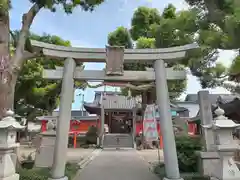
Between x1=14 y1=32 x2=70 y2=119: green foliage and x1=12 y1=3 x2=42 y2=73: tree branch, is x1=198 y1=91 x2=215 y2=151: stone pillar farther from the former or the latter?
x1=14 y1=32 x2=70 y2=119: green foliage

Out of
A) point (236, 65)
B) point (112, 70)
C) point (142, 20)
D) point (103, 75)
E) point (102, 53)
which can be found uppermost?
point (142, 20)

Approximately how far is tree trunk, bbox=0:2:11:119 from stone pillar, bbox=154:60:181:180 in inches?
181

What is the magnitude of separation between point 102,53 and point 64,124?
2443 millimetres

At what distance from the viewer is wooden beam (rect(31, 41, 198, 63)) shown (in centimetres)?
618

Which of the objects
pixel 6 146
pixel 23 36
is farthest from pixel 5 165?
pixel 23 36

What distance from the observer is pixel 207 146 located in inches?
255

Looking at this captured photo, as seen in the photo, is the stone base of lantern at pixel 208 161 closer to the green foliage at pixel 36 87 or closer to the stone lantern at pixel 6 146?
the stone lantern at pixel 6 146

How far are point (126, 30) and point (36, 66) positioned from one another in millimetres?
7688

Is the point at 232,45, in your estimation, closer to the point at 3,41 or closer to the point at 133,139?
the point at 3,41

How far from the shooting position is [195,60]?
22.4 feet

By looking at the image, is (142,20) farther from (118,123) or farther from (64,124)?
(118,123)

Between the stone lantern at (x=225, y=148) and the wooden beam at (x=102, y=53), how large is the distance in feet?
8.04

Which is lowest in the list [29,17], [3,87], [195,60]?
[3,87]

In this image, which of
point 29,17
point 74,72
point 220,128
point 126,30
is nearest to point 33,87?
point 126,30
